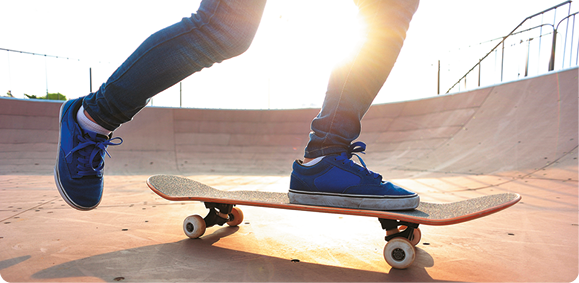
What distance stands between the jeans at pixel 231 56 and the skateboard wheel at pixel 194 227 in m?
0.45

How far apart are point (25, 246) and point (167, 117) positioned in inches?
244

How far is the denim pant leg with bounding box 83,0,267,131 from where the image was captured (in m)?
0.81

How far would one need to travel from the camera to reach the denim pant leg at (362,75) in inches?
38.1

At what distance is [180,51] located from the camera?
2.68 feet

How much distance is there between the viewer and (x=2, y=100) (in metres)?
5.81

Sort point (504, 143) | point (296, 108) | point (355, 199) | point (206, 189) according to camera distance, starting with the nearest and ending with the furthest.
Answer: point (355, 199), point (206, 189), point (504, 143), point (296, 108)

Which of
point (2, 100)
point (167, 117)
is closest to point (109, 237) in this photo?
point (167, 117)

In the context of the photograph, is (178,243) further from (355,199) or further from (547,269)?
(547,269)

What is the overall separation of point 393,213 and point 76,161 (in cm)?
111

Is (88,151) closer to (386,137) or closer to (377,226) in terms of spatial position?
(377,226)

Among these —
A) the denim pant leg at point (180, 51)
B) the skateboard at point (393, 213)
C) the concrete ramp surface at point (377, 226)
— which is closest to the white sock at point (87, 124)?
the denim pant leg at point (180, 51)

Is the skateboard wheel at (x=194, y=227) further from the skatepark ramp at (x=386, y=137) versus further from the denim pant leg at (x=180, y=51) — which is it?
the skatepark ramp at (x=386, y=137)

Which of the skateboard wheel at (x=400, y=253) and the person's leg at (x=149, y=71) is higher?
the person's leg at (x=149, y=71)

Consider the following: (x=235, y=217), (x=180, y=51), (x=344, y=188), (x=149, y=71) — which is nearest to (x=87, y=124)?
(x=149, y=71)
